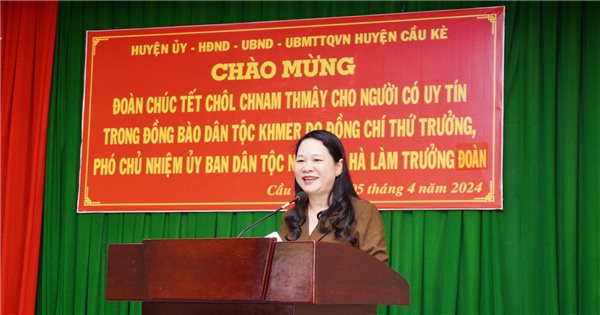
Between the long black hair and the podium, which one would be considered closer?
the podium

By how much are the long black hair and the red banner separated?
1.66m

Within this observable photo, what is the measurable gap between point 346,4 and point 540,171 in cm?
156

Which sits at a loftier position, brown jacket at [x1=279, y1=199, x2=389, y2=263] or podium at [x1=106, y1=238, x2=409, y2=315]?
brown jacket at [x1=279, y1=199, x2=389, y2=263]

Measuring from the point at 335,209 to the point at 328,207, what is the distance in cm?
5

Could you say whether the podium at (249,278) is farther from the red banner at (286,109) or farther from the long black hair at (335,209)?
the red banner at (286,109)

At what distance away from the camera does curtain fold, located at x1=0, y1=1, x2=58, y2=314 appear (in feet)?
18.1

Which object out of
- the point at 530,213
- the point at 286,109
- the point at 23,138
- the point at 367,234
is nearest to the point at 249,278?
the point at 367,234

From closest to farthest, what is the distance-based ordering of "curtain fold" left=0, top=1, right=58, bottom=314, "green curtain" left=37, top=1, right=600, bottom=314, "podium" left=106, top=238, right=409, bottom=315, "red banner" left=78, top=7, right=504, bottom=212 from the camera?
"podium" left=106, top=238, right=409, bottom=315
"green curtain" left=37, top=1, right=600, bottom=314
"red banner" left=78, top=7, right=504, bottom=212
"curtain fold" left=0, top=1, right=58, bottom=314

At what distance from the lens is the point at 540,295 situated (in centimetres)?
456

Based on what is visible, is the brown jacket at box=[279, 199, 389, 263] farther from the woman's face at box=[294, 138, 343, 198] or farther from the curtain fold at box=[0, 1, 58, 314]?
the curtain fold at box=[0, 1, 58, 314]

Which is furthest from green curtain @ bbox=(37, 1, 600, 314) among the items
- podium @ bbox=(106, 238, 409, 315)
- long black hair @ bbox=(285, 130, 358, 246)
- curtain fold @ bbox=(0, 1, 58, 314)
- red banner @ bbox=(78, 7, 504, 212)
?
podium @ bbox=(106, 238, 409, 315)

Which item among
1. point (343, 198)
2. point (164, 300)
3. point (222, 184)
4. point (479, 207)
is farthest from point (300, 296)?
point (222, 184)

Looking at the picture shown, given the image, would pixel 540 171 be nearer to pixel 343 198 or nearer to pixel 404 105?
pixel 404 105

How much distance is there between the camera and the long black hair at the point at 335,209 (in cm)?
297
